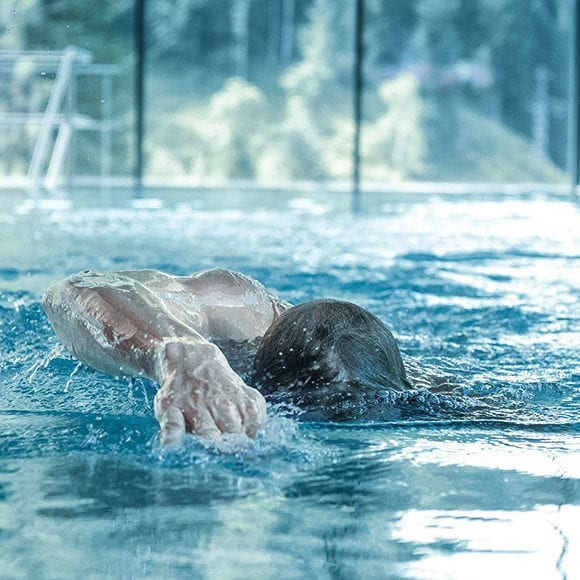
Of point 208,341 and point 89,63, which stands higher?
point 89,63

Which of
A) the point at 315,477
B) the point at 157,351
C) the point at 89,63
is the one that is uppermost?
the point at 89,63

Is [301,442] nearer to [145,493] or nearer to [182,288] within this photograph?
[145,493]

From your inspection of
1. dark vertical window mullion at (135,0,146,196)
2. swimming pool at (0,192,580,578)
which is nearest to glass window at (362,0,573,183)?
dark vertical window mullion at (135,0,146,196)

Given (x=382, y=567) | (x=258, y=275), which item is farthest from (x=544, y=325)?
(x=382, y=567)

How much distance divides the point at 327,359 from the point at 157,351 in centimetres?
36

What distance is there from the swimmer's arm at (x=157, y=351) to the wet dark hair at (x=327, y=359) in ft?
0.74

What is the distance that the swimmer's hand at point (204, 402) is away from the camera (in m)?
1.27

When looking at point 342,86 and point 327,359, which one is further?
point 342,86

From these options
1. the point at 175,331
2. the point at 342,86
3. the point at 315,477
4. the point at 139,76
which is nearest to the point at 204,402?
the point at 315,477

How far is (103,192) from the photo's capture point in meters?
9.64

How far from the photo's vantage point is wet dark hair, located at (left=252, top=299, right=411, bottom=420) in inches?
66.0

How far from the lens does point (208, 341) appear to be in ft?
5.35

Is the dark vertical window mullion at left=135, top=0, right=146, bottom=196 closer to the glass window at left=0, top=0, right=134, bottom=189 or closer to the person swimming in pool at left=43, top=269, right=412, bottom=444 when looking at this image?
the glass window at left=0, top=0, right=134, bottom=189

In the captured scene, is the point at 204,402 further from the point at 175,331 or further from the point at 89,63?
the point at 89,63
